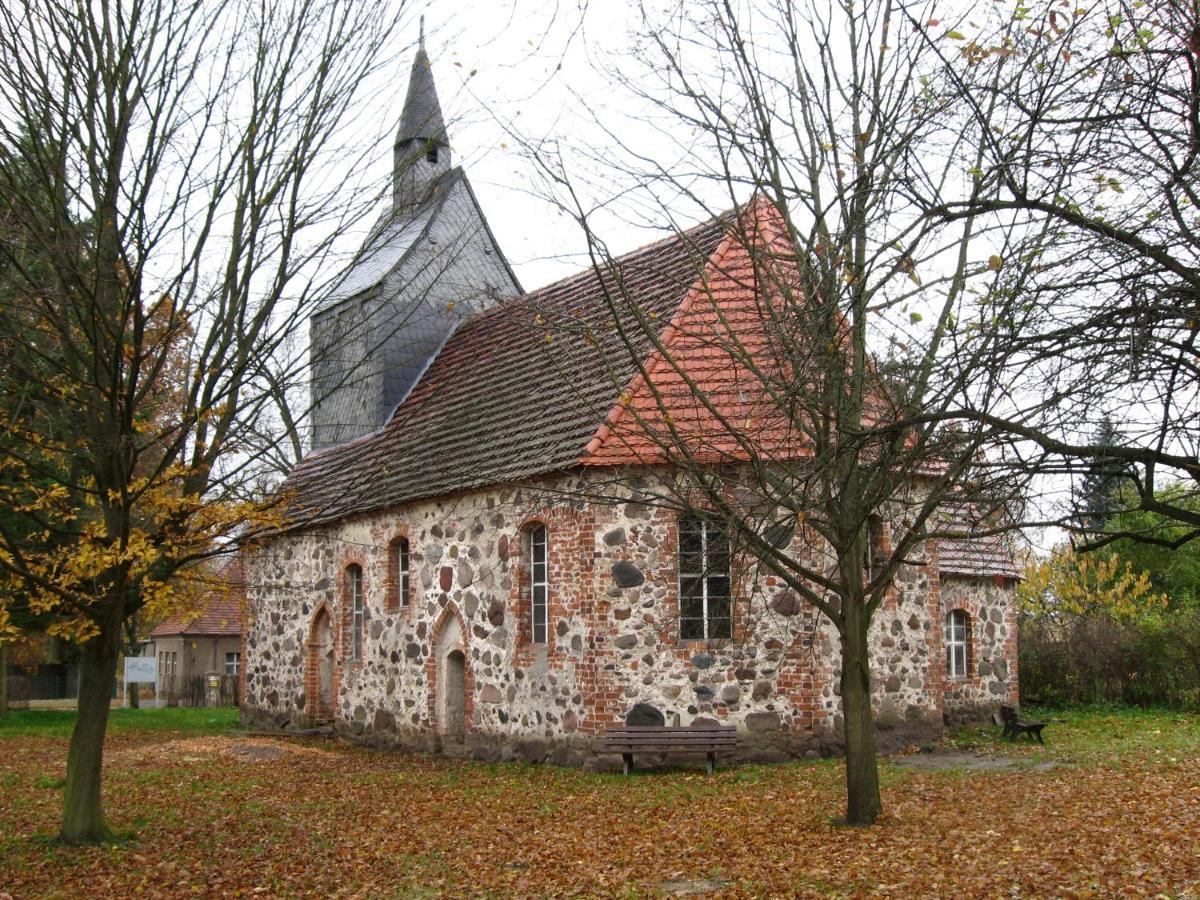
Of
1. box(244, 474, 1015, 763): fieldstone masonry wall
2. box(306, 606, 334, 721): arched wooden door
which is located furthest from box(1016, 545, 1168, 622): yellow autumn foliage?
box(306, 606, 334, 721): arched wooden door

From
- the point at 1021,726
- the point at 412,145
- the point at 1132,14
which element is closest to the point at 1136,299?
the point at 1132,14

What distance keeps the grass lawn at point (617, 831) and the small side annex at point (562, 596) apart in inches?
37.1

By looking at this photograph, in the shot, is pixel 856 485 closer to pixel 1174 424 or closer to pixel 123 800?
pixel 1174 424

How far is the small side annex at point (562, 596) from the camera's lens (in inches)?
529

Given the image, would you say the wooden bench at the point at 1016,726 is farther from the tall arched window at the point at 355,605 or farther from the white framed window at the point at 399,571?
the tall arched window at the point at 355,605

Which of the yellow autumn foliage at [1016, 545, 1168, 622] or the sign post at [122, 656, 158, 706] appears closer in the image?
the yellow autumn foliage at [1016, 545, 1168, 622]

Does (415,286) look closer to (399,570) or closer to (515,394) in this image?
(515,394)

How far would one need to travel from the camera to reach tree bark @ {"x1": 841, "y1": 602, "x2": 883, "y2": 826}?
923 cm

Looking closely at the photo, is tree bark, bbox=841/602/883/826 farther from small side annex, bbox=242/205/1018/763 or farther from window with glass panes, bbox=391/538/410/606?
window with glass panes, bbox=391/538/410/606

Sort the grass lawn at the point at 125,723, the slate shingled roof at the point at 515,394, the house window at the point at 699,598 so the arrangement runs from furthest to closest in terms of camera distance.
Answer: the grass lawn at the point at 125,723
the slate shingled roof at the point at 515,394
the house window at the point at 699,598

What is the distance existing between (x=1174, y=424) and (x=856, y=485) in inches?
140

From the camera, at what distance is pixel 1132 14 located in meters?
5.34

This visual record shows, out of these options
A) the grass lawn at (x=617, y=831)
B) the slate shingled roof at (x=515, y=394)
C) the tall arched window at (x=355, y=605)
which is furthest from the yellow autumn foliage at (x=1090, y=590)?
the tall arched window at (x=355, y=605)

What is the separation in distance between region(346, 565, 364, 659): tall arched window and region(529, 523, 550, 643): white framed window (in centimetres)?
522
